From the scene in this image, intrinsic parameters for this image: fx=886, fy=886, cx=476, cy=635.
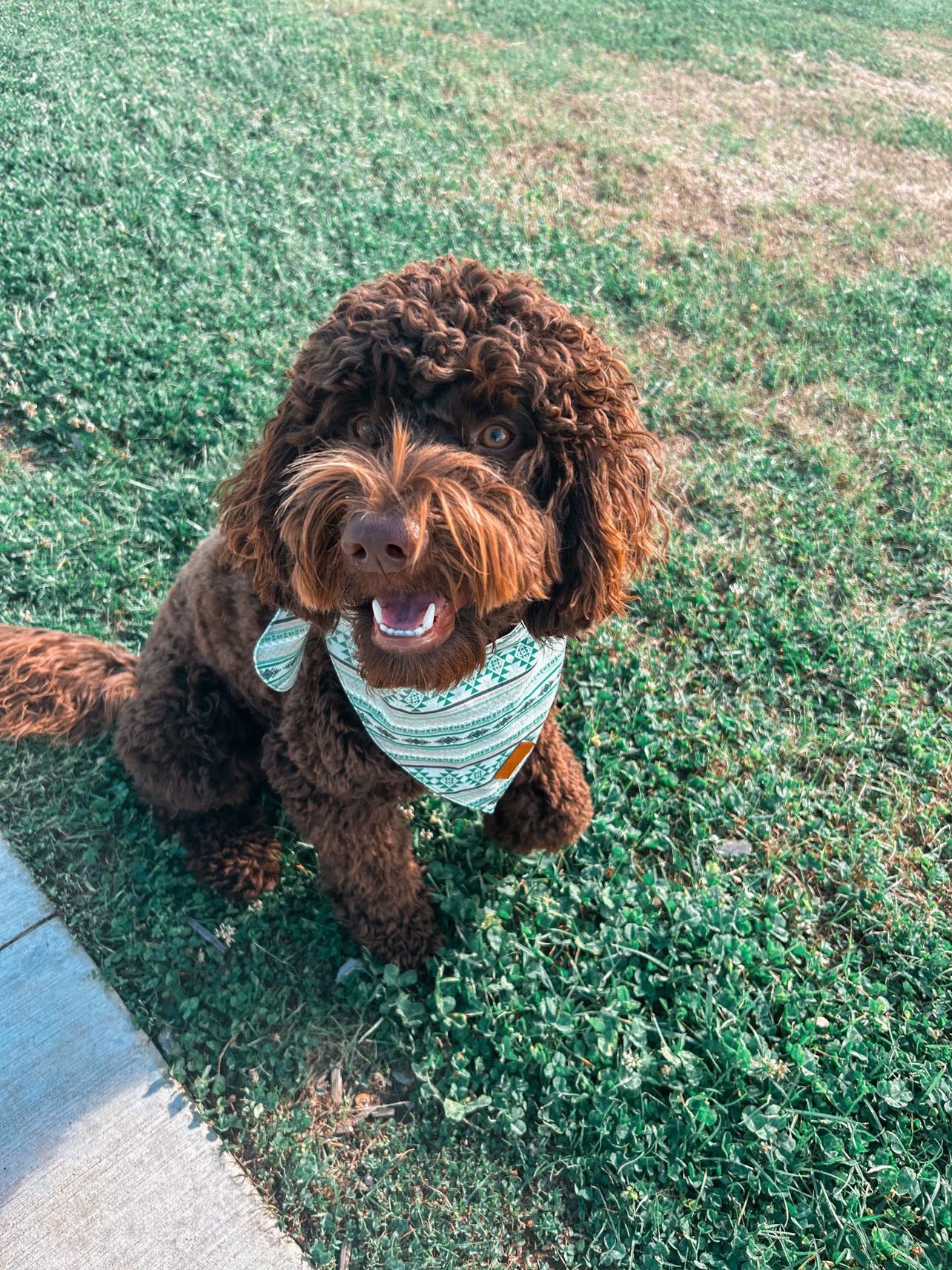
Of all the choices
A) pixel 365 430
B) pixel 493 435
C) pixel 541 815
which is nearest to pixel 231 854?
pixel 541 815

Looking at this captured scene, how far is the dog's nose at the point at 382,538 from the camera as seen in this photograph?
1.77 metres

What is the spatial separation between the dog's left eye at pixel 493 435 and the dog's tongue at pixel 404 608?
38 centimetres

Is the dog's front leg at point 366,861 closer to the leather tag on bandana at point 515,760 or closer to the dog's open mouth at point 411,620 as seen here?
the leather tag on bandana at point 515,760

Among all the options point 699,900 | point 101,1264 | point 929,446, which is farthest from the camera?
point 929,446

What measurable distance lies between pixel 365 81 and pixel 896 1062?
7.57m

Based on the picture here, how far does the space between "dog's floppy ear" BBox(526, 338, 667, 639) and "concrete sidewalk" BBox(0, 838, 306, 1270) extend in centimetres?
173

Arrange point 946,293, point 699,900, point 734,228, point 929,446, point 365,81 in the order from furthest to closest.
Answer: point 365,81 → point 734,228 → point 946,293 → point 929,446 → point 699,900

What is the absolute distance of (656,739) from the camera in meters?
3.48

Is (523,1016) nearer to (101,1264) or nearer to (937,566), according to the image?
(101,1264)

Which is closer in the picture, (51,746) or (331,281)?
(51,746)

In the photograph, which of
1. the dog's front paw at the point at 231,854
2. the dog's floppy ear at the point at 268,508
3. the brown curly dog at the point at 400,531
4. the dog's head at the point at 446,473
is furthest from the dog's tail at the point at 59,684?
the dog's head at the point at 446,473

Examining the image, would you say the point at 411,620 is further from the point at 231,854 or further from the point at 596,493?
the point at 231,854

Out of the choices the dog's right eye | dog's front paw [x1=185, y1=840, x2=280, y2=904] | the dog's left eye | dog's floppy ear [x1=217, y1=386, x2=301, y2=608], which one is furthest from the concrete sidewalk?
the dog's left eye

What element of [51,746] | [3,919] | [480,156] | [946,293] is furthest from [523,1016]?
[480,156]
